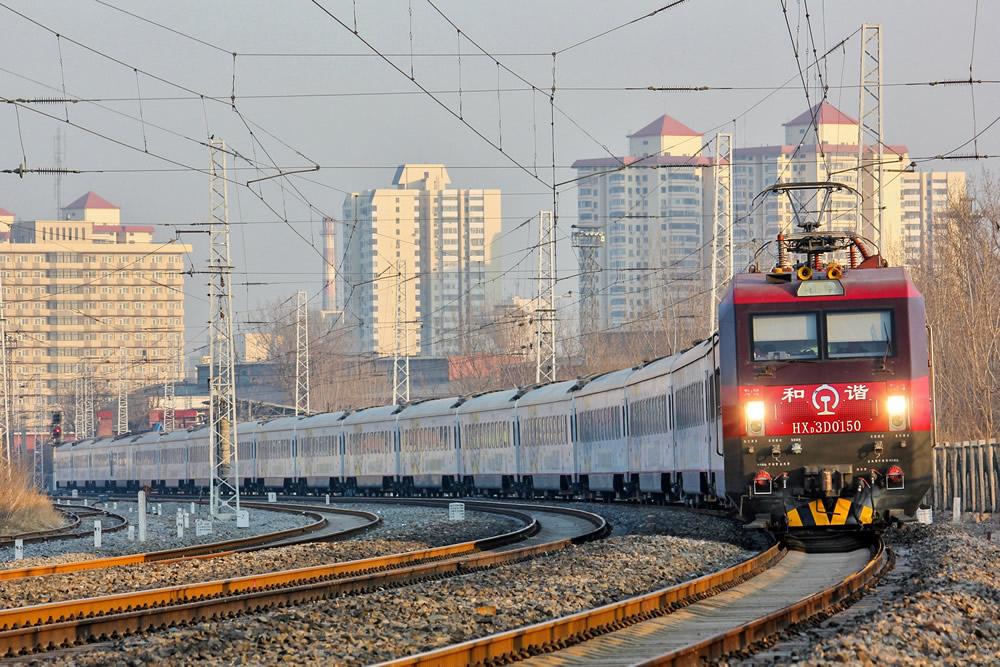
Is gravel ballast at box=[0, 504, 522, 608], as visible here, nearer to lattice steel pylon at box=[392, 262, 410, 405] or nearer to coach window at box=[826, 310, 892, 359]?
coach window at box=[826, 310, 892, 359]

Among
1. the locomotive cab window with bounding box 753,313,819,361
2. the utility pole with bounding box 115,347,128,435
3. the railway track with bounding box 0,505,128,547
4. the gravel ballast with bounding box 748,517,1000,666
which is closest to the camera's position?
the gravel ballast with bounding box 748,517,1000,666

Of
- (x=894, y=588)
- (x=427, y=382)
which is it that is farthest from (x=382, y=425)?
(x=427, y=382)

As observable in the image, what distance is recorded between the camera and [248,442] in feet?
235

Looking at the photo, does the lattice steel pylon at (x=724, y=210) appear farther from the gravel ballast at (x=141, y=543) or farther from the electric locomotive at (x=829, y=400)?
the electric locomotive at (x=829, y=400)

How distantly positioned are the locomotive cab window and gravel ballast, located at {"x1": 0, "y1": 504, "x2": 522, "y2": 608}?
7.09 meters

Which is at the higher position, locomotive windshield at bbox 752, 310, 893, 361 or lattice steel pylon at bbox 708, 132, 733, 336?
lattice steel pylon at bbox 708, 132, 733, 336

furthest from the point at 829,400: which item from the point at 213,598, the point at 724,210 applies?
the point at 724,210

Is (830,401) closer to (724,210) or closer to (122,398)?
(724,210)

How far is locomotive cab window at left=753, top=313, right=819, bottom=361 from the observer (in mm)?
18734

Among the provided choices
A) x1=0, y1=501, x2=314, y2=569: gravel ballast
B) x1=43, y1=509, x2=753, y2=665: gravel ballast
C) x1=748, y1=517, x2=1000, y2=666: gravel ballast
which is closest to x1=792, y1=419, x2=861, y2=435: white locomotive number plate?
x1=43, y1=509, x2=753, y2=665: gravel ballast

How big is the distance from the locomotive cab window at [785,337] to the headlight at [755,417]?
0.57 meters

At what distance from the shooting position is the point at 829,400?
18500 millimetres

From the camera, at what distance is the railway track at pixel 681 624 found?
10234mm

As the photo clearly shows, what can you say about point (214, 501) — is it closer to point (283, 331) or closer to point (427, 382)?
point (427, 382)
